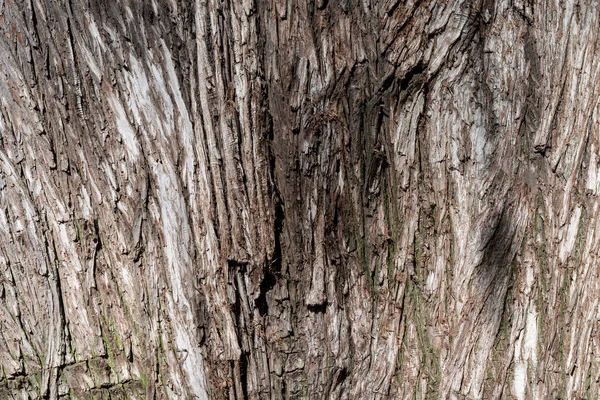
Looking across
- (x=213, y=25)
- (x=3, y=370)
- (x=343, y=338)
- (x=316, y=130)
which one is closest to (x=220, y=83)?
(x=213, y=25)

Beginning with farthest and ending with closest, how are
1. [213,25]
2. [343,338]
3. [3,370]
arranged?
[3,370] → [343,338] → [213,25]

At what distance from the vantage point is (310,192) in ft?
7.48

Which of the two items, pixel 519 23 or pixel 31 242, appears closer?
pixel 519 23

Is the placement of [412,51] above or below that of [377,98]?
above

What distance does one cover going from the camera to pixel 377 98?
2.26 metres

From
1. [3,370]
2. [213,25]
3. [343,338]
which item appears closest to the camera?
[213,25]

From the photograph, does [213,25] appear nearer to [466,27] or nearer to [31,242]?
[466,27]

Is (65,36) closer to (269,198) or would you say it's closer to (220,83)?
(220,83)

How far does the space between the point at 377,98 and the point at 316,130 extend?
27 cm

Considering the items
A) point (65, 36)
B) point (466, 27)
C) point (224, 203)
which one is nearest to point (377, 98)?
point (466, 27)

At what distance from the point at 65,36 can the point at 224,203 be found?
92 cm

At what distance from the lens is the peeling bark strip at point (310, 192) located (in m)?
2.22

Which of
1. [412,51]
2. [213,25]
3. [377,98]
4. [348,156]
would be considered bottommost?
[348,156]

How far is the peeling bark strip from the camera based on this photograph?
2219mm
